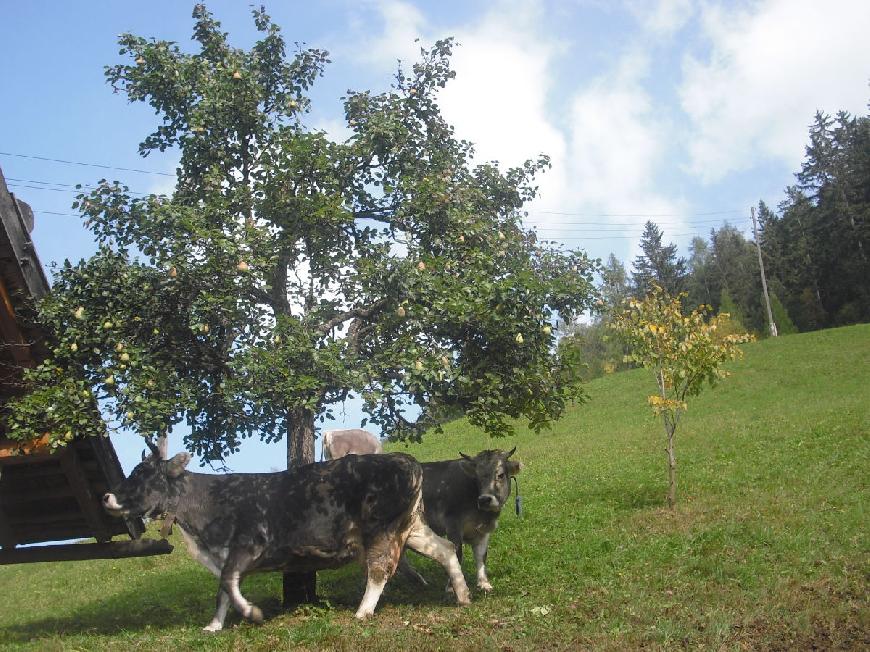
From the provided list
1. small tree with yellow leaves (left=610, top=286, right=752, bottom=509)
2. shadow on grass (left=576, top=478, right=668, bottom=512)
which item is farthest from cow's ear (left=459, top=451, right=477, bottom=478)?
shadow on grass (left=576, top=478, right=668, bottom=512)

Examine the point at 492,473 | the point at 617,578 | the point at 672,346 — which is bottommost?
the point at 617,578

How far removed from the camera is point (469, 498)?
52.0 feet

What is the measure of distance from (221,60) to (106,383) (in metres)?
7.85

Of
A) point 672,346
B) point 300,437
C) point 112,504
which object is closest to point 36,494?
point 112,504

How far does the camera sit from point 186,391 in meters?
14.0

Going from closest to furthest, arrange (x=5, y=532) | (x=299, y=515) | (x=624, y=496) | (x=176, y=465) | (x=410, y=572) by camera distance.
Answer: (x=299, y=515) → (x=176, y=465) → (x=410, y=572) → (x=5, y=532) → (x=624, y=496)

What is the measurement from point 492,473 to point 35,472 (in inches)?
342

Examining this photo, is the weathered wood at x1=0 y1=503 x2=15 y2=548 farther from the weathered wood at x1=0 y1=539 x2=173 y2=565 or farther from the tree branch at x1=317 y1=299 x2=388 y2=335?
the tree branch at x1=317 y1=299 x2=388 y2=335

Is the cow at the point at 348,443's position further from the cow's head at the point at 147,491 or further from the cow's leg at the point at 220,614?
the cow's leg at the point at 220,614

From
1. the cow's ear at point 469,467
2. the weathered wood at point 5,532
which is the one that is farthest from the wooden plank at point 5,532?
the cow's ear at point 469,467

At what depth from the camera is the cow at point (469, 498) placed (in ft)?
50.1

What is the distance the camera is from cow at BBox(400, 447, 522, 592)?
50.1 ft

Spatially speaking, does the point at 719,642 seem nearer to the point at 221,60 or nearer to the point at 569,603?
the point at 569,603

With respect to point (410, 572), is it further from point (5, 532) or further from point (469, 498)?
point (5, 532)
